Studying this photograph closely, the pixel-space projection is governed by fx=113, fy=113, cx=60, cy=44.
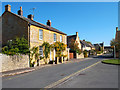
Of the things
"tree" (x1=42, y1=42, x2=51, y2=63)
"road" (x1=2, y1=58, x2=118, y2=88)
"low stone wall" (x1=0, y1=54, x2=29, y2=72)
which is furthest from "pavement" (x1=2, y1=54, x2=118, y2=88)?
"tree" (x1=42, y1=42, x2=51, y2=63)

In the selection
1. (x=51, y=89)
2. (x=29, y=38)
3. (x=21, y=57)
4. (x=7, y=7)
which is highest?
(x=7, y=7)

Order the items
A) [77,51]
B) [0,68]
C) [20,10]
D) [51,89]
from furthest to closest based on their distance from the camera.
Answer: [77,51], [20,10], [0,68], [51,89]

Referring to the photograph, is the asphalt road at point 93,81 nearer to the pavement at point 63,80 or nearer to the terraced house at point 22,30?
the pavement at point 63,80

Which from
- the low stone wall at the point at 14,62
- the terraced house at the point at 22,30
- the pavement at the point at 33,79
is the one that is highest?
the terraced house at the point at 22,30

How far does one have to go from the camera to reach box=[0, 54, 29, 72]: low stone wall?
38.5 ft

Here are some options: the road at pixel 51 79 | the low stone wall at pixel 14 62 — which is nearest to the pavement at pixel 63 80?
the road at pixel 51 79

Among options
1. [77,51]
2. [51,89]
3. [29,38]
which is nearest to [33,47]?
[29,38]

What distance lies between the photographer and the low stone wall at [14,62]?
38.5 feet

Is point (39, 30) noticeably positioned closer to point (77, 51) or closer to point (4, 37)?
point (4, 37)

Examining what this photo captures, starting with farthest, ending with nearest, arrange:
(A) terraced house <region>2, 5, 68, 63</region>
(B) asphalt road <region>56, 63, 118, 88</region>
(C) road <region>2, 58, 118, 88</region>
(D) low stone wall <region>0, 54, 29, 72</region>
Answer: (A) terraced house <region>2, 5, 68, 63</region> < (D) low stone wall <region>0, 54, 29, 72</region> < (C) road <region>2, 58, 118, 88</region> < (B) asphalt road <region>56, 63, 118, 88</region>

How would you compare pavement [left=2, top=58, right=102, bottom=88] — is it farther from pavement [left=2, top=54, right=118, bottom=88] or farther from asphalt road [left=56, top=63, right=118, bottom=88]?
asphalt road [left=56, top=63, right=118, bottom=88]

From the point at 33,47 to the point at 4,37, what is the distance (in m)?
5.98

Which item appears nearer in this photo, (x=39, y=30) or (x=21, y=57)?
(x=21, y=57)

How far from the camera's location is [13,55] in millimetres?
12789
